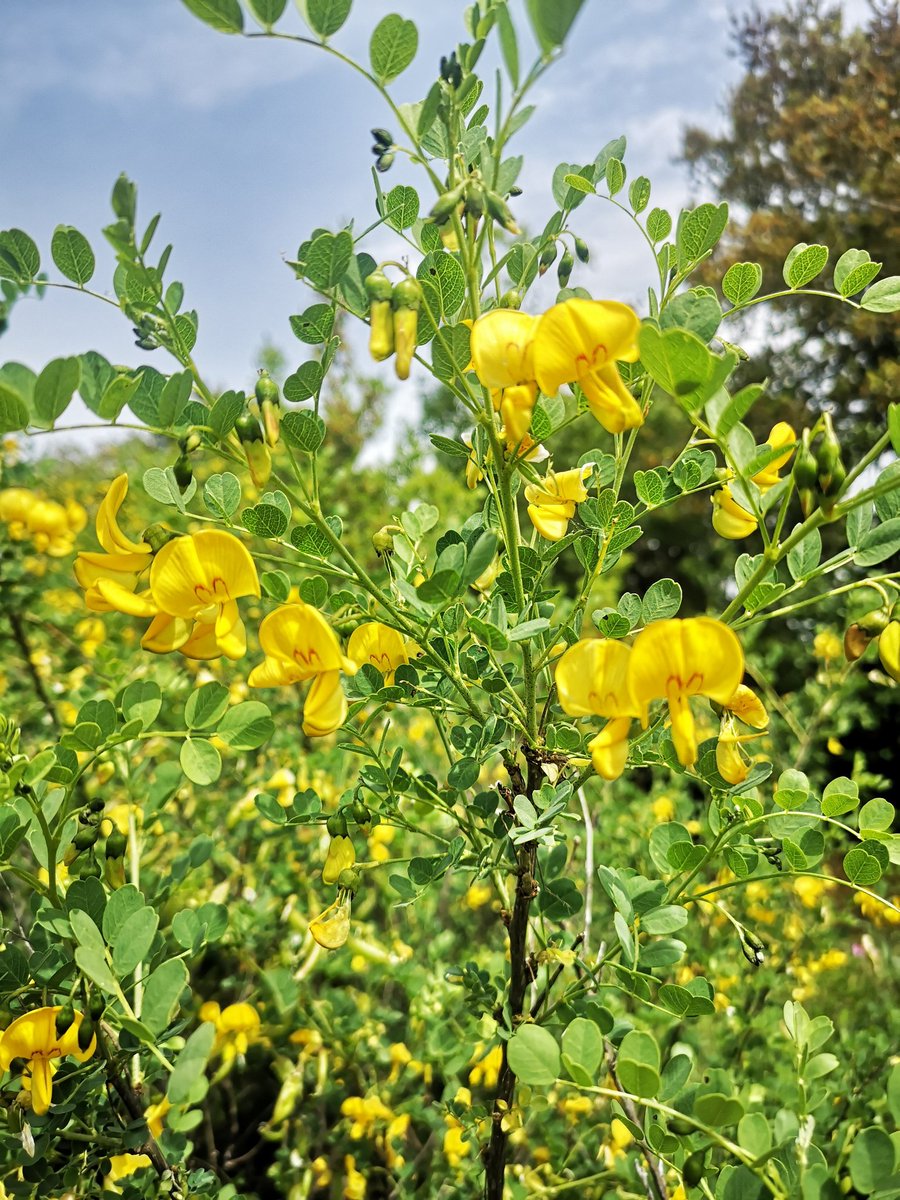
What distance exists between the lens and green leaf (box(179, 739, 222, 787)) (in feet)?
2.32

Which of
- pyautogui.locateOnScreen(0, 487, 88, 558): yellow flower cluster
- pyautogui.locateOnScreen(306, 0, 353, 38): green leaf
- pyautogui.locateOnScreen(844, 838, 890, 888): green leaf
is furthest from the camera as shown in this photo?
pyautogui.locateOnScreen(0, 487, 88, 558): yellow flower cluster

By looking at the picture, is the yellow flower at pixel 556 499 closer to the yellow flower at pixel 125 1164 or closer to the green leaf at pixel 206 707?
the green leaf at pixel 206 707

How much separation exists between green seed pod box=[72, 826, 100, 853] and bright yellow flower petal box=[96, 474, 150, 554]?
28cm

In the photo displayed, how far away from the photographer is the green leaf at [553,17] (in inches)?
18.0

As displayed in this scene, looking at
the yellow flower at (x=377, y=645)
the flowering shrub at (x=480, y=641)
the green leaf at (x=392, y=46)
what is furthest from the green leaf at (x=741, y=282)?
the yellow flower at (x=377, y=645)

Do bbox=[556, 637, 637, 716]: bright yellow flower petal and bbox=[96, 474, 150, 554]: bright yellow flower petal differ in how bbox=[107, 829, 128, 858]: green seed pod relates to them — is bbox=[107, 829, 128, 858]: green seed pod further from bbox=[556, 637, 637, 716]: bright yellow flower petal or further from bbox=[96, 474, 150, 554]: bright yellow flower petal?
bbox=[556, 637, 637, 716]: bright yellow flower petal

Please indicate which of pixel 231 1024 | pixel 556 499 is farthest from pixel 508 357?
pixel 231 1024

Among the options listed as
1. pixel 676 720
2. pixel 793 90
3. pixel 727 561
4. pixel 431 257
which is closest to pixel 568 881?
pixel 676 720

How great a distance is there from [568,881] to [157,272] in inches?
25.2

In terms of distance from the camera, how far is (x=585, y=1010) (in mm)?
726

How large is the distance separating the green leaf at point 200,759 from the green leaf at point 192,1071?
0.72ft

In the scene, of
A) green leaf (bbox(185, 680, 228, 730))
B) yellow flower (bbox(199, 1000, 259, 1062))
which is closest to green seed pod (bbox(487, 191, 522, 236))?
green leaf (bbox(185, 680, 228, 730))

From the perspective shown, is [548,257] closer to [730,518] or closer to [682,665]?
[730,518]

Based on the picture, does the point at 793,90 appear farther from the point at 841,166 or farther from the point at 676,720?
the point at 676,720
